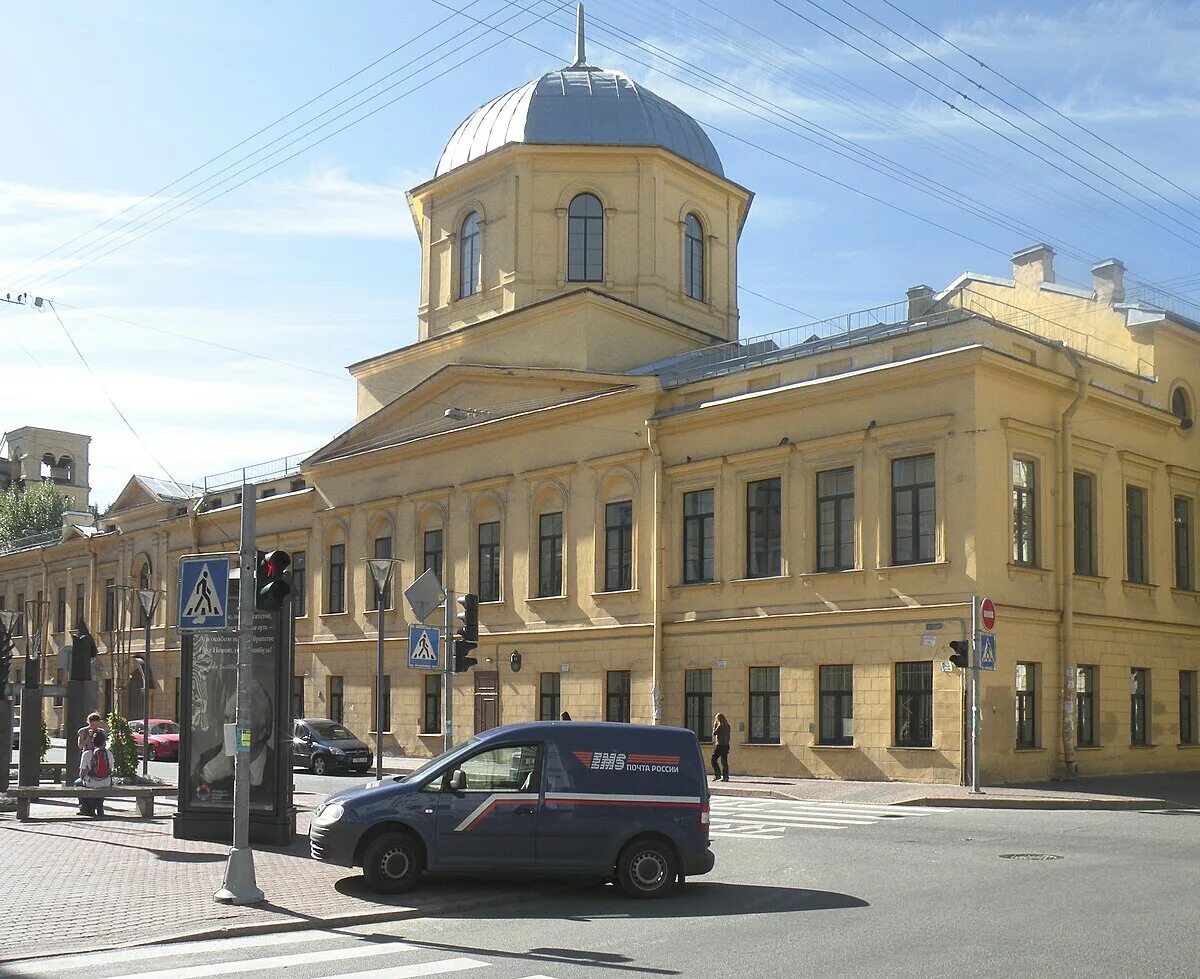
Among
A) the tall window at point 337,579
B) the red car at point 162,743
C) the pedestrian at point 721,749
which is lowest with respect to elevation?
the red car at point 162,743

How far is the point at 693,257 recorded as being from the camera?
4331 centimetres

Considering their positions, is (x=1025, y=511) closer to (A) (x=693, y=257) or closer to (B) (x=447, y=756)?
(A) (x=693, y=257)

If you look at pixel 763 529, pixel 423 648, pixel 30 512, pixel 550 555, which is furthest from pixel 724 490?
pixel 30 512

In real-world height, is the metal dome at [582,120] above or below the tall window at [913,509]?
above

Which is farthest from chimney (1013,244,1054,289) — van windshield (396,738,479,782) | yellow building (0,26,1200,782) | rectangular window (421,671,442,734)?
van windshield (396,738,479,782)

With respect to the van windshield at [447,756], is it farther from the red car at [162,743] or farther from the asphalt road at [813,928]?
the red car at [162,743]

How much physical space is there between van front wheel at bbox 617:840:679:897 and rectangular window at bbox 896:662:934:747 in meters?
16.6

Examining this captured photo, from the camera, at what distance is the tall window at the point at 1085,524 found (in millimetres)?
32156

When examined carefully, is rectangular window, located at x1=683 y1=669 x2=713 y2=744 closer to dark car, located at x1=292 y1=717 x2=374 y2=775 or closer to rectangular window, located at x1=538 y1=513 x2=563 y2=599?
rectangular window, located at x1=538 y1=513 x2=563 y2=599

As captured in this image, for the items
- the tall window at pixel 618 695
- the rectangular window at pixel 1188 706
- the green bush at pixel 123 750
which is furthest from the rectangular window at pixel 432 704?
the rectangular window at pixel 1188 706

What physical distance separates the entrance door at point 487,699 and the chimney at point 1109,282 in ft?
63.7

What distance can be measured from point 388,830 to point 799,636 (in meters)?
19.6

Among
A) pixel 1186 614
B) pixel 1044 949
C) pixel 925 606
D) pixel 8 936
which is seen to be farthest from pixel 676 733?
pixel 1186 614

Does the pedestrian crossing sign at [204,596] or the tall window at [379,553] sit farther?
the tall window at [379,553]
